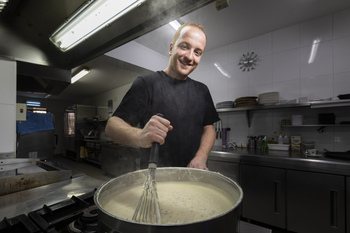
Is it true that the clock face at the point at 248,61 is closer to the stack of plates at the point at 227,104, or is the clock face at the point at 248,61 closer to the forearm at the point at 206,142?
the stack of plates at the point at 227,104

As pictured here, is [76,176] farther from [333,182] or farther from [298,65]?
[298,65]

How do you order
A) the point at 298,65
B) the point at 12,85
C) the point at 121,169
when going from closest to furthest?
the point at 121,169 < the point at 12,85 < the point at 298,65

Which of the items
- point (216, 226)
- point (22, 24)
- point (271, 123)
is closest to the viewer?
point (216, 226)

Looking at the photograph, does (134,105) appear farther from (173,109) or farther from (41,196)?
(41,196)

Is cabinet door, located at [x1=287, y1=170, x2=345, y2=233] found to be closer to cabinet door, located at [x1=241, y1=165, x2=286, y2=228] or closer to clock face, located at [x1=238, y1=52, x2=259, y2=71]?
cabinet door, located at [x1=241, y1=165, x2=286, y2=228]

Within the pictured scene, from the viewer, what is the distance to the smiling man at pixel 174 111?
50 cm

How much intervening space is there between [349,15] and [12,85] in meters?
3.09

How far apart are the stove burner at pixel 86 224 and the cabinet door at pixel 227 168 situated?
1506mm

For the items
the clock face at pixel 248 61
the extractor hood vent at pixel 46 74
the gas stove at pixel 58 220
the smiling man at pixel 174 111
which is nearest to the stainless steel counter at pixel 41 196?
the gas stove at pixel 58 220

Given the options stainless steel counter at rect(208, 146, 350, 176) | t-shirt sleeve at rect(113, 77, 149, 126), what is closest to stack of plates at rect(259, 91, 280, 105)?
stainless steel counter at rect(208, 146, 350, 176)

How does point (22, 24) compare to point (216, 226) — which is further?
point (22, 24)

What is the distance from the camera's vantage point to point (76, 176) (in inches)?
38.2

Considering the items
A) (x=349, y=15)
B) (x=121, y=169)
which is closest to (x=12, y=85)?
(x=121, y=169)

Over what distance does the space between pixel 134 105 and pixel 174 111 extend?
17cm
